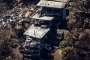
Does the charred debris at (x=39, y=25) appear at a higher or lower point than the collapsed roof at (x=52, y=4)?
lower

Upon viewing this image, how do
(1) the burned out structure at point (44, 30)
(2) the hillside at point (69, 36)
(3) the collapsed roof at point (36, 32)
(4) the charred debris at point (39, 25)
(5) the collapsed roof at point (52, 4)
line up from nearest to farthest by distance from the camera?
(2) the hillside at point (69, 36) → (1) the burned out structure at point (44, 30) → (4) the charred debris at point (39, 25) → (3) the collapsed roof at point (36, 32) → (5) the collapsed roof at point (52, 4)

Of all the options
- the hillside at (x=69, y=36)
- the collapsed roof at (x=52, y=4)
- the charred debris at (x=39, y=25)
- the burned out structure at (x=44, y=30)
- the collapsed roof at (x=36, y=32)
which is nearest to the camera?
the hillside at (x=69, y=36)

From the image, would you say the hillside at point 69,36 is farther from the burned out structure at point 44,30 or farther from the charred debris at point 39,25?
the burned out structure at point 44,30

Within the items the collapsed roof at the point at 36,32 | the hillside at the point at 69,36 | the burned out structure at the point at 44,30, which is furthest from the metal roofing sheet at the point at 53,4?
the collapsed roof at the point at 36,32

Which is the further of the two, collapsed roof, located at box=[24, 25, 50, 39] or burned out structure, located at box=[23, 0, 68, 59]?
collapsed roof, located at box=[24, 25, 50, 39]

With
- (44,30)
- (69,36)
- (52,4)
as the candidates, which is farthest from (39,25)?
(69,36)

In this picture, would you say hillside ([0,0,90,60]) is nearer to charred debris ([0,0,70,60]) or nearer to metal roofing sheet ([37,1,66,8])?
charred debris ([0,0,70,60])

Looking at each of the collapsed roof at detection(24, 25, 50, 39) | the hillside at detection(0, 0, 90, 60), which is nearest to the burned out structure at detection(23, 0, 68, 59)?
the collapsed roof at detection(24, 25, 50, 39)

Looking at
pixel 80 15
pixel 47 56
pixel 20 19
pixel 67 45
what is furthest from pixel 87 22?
pixel 20 19

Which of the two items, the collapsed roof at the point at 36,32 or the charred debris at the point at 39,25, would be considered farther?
the collapsed roof at the point at 36,32
